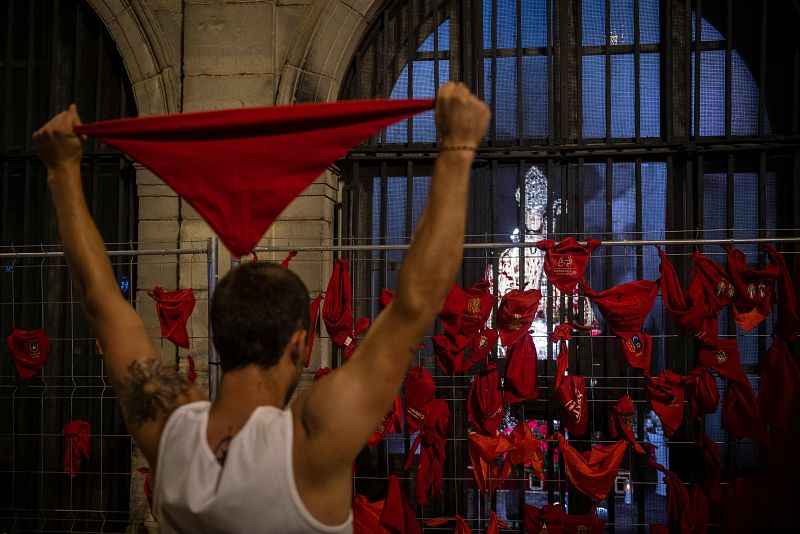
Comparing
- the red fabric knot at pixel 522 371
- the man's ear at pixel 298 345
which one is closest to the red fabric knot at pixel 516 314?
the red fabric knot at pixel 522 371

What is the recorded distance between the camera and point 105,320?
1.65m

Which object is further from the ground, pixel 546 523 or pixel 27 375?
pixel 27 375

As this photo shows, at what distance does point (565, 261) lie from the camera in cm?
400

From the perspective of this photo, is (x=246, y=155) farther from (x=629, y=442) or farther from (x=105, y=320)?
(x=629, y=442)

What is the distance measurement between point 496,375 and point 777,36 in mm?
3346

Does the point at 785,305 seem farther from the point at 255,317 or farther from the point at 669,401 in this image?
the point at 255,317

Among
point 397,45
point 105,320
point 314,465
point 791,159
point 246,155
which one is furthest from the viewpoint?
point 397,45

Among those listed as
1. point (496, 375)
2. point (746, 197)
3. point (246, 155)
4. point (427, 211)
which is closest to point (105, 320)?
point (246, 155)

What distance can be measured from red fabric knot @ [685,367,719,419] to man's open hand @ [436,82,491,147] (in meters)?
3.19

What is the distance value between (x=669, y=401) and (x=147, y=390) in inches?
132

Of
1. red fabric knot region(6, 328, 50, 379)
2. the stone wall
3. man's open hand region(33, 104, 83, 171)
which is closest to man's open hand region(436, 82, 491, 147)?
man's open hand region(33, 104, 83, 171)

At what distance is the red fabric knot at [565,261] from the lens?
3975mm

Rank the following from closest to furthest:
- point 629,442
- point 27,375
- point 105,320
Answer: point 105,320 → point 629,442 → point 27,375

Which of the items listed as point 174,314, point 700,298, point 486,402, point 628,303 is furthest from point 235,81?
point 700,298
